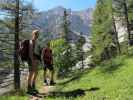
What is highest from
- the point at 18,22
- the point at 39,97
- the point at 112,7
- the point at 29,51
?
the point at 112,7

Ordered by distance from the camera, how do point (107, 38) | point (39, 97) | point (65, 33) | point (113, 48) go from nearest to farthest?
point (39, 97) < point (107, 38) < point (113, 48) < point (65, 33)

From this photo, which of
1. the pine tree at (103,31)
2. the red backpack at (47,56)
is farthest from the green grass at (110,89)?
the pine tree at (103,31)

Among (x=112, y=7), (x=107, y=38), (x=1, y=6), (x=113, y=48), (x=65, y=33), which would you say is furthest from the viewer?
(x=65, y=33)

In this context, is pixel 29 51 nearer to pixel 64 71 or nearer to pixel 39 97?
pixel 39 97

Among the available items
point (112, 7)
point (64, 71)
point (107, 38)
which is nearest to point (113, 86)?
point (64, 71)

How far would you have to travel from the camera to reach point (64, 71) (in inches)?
1251

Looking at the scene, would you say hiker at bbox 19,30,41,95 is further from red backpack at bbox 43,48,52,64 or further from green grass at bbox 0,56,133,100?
red backpack at bbox 43,48,52,64

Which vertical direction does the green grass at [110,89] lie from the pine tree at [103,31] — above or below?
below

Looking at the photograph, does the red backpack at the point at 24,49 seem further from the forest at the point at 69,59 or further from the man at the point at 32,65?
the forest at the point at 69,59

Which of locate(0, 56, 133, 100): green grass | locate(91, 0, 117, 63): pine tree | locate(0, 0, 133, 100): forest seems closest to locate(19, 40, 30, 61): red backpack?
locate(0, 0, 133, 100): forest

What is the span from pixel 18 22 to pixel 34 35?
18.7m

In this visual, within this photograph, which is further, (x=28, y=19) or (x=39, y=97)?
(x=28, y=19)

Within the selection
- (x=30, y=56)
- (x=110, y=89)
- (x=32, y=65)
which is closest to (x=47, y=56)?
(x=32, y=65)

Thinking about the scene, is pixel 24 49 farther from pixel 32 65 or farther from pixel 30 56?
pixel 32 65
